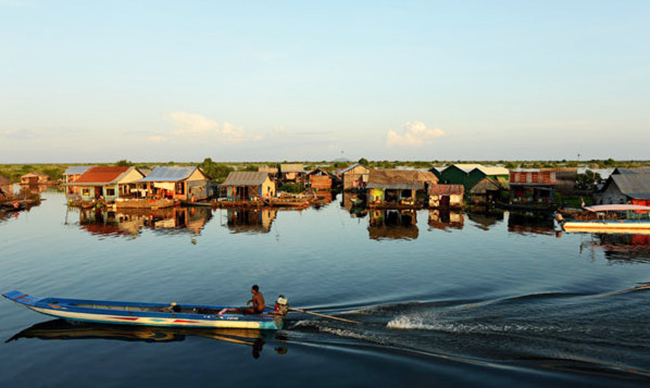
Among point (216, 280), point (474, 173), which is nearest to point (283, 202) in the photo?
point (474, 173)

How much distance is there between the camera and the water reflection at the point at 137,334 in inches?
740

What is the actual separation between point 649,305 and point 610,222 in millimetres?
27643

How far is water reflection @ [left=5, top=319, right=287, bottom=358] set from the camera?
61.7 feet

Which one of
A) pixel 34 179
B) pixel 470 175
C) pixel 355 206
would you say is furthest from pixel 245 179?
pixel 34 179

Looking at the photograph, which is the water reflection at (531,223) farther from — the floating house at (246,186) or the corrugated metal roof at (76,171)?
the corrugated metal roof at (76,171)

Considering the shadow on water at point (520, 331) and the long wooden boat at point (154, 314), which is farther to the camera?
the long wooden boat at point (154, 314)

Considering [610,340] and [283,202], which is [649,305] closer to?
[610,340]

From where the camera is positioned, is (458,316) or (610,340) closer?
(610,340)

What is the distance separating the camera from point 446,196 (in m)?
63.0

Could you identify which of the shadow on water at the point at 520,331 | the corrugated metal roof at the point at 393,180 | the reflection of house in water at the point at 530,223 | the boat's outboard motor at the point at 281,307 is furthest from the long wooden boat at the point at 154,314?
the corrugated metal roof at the point at 393,180

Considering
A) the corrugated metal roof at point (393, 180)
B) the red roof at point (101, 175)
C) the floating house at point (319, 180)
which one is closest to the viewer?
the corrugated metal roof at point (393, 180)

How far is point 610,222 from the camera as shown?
44.2 meters

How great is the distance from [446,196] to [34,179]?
376 ft

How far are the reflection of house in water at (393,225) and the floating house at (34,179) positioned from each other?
4115 inches
